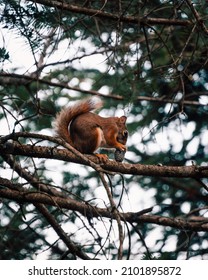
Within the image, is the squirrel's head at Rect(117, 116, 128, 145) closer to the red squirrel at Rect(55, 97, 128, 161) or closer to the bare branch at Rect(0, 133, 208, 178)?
the red squirrel at Rect(55, 97, 128, 161)

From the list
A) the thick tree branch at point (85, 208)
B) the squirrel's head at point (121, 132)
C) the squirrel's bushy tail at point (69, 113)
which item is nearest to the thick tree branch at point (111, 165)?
the thick tree branch at point (85, 208)

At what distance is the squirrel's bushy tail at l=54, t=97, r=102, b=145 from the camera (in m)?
3.54

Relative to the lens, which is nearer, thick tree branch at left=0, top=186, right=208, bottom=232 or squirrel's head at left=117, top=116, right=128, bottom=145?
thick tree branch at left=0, top=186, right=208, bottom=232

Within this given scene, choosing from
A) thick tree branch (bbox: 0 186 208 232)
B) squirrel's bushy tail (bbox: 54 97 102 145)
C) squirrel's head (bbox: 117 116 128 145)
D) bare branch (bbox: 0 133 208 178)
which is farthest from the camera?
squirrel's head (bbox: 117 116 128 145)

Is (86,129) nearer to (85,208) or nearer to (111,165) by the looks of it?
(111,165)

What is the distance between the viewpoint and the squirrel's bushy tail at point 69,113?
139 inches

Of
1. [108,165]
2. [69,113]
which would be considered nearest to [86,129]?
[69,113]

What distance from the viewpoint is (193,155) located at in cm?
514

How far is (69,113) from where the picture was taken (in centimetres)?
365

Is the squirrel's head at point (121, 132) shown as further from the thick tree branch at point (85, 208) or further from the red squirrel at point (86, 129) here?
the thick tree branch at point (85, 208)

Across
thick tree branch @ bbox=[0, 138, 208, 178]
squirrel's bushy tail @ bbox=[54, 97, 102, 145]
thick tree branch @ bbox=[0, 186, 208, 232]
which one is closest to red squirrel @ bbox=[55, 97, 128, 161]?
squirrel's bushy tail @ bbox=[54, 97, 102, 145]

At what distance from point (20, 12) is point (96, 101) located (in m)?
1.08

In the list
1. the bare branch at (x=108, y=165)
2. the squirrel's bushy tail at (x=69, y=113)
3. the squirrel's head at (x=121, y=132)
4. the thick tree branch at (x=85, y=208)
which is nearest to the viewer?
the bare branch at (x=108, y=165)
